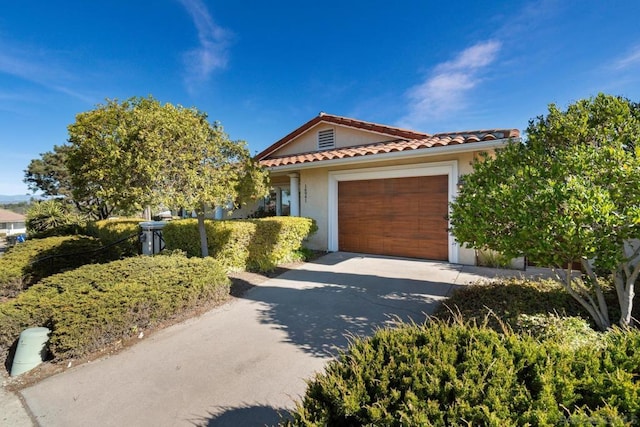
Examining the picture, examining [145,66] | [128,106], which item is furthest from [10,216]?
[128,106]

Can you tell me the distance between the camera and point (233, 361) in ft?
11.6

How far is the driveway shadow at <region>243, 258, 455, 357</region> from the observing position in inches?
163

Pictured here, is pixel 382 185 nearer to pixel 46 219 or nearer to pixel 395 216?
pixel 395 216

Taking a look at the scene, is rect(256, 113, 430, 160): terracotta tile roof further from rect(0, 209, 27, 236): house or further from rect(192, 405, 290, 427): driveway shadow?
rect(0, 209, 27, 236): house

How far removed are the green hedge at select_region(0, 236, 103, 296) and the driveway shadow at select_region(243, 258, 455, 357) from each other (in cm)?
635

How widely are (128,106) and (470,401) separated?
25.8 ft

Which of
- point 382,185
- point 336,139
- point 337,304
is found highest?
point 336,139

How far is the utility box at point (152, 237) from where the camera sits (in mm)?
8672

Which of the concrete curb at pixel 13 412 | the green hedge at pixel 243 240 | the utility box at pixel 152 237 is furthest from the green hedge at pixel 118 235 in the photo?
the concrete curb at pixel 13 412

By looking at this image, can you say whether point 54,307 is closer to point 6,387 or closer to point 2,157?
point 6,387

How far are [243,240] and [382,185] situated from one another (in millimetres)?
4951

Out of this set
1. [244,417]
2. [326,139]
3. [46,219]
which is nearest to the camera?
[244,417]

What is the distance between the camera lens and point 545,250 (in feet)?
10.2

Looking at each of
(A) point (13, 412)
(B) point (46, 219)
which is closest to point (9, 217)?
(B) point (46, 219)
